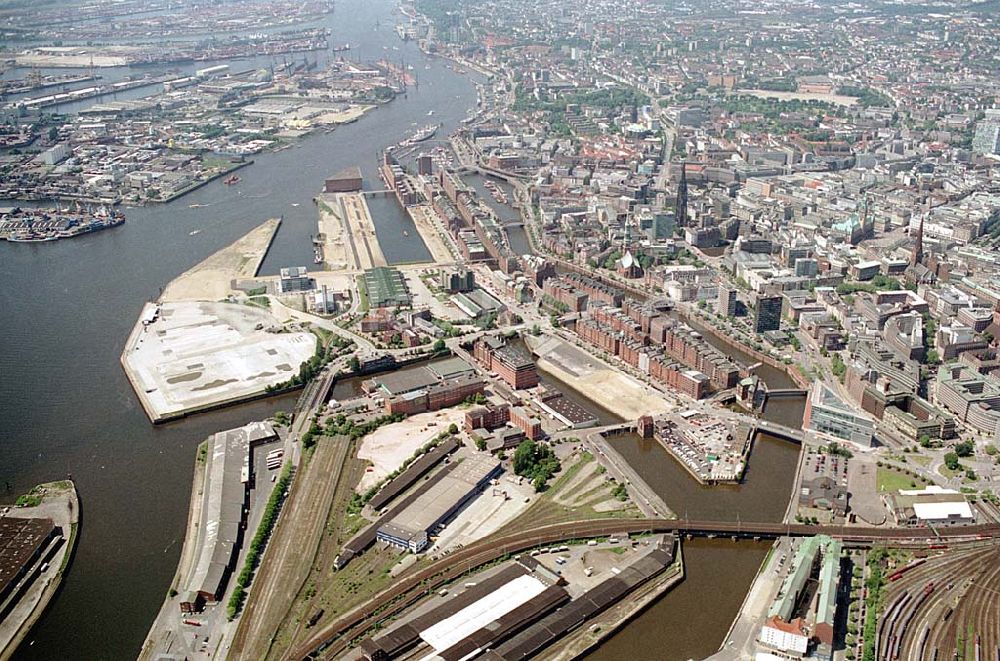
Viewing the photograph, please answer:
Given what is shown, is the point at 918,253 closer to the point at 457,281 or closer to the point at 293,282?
the point at 457,281

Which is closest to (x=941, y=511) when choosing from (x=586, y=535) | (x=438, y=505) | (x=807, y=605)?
(x=807, y=605)

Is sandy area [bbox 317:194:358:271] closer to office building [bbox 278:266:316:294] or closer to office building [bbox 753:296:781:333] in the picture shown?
office building [bbox 278:266:316:294]

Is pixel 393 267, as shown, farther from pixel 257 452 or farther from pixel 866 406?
pixel 866 406

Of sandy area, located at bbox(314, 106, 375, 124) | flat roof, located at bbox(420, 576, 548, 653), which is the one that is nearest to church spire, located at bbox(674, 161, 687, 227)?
flat roof, located at bbox(420, 576, 548, 653)

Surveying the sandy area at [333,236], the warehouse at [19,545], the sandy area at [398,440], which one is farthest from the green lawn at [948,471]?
the sandy area at [333,236]

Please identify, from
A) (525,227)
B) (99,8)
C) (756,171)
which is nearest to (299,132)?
(525,227)

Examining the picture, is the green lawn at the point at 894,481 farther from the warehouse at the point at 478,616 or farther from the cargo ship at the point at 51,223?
the cargo ship at the point at 51,223
